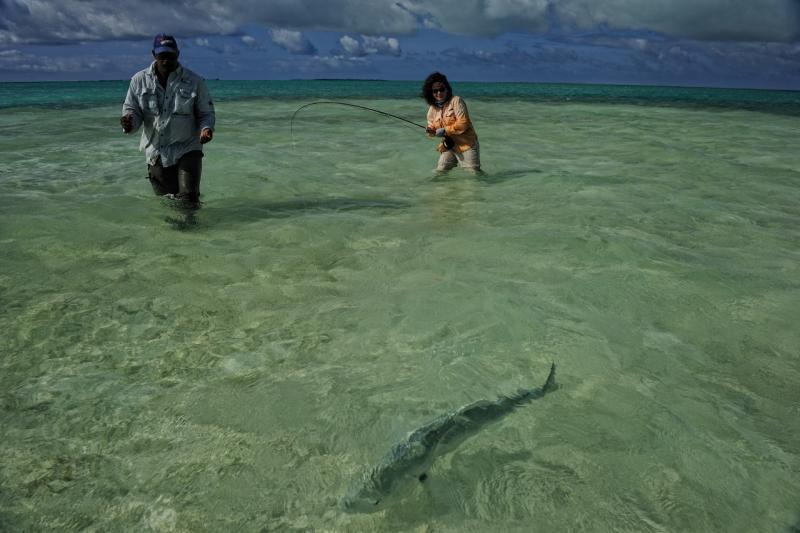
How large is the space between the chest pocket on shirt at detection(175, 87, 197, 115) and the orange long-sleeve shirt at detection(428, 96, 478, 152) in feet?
13.2

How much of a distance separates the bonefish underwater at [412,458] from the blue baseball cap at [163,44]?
530cm

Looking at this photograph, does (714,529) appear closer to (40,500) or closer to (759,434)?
(759,434)

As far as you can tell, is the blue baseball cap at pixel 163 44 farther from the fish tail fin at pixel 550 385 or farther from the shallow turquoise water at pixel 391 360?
the fish tail fin at pixel 550 385

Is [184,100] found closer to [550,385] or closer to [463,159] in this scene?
[463,159]

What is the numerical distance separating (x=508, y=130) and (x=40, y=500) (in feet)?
62.5

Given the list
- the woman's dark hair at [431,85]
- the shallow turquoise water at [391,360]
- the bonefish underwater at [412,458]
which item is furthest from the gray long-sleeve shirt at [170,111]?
the bonefish underwater at [412,458]

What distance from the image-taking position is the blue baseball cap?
5934 mm

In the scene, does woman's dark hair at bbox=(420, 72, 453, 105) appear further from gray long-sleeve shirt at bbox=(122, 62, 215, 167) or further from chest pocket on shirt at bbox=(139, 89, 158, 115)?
chest pocket on shirt at bbox=(139, 89, 158, 115)

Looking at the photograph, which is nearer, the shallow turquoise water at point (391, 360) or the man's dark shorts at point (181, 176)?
the shallow turquoise water at point (391, 360)

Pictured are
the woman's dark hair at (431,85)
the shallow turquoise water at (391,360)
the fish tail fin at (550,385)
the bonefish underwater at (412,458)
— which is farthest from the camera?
the woman's dark hair at (431,85)

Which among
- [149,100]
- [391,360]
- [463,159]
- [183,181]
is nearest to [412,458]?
[391,360]

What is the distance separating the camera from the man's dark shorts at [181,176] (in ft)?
21.7

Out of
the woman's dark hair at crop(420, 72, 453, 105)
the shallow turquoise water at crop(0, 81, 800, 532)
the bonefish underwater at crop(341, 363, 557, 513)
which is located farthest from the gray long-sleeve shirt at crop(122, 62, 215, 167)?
the bonefish underwater at crop(341, 363, 557, 513)

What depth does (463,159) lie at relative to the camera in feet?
32.5
